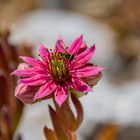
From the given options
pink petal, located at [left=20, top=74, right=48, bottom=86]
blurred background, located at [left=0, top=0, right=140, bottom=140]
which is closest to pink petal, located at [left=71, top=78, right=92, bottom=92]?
pink petal, located at [left=20, top=74, right=48, bottom=86]

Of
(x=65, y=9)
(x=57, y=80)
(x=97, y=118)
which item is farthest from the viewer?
(x=65, y=9)

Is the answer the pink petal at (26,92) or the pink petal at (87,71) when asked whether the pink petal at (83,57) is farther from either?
the pink petal at (26,92)

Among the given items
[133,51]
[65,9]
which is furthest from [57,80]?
[65,9]

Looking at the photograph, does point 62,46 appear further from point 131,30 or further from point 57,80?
point 131,30

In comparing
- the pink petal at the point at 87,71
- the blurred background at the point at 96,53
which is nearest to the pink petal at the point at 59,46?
the pink petal at the point at 87,71

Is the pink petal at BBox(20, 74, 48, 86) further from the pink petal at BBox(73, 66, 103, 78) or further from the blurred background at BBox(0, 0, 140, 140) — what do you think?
the blurred background at BBox(0, 0, 140, 140)

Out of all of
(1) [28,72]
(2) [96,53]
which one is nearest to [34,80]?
(1) [28,72]

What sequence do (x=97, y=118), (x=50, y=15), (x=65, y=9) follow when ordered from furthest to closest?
1. (x=65, y=9)
2. (x=50, y=15)
3. (x=97, y=118)

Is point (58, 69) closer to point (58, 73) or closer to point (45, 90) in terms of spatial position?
point (58, 73)
